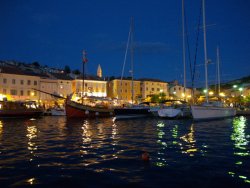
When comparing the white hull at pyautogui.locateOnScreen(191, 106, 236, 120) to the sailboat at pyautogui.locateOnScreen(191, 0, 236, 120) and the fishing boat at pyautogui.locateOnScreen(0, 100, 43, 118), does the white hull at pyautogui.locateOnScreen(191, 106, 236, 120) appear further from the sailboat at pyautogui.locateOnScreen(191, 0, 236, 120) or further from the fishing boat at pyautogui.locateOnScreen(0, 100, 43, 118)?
the fishing boat at pyautogui.locateOnScreen(0, 100, 43, 118)

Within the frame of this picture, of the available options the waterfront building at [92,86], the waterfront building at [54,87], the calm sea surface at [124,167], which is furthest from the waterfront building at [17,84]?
the calm sea surface at [124,167]

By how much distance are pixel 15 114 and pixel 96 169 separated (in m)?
40.4

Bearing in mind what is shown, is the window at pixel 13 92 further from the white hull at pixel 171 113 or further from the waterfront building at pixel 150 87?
the waterfront building at pixel 150 87

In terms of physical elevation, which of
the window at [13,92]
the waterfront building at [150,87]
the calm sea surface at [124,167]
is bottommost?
the calm sea surface at [124,167]

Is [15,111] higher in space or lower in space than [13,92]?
lower

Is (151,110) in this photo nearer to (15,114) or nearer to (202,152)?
(15,114)

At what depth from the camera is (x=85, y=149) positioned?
40.7 ft

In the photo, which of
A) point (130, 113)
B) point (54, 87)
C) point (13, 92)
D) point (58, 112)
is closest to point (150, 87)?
point (54, 87)

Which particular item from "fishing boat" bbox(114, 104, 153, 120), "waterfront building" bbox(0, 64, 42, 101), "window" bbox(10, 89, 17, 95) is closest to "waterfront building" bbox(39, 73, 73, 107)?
"waterfront building" bbox(0, 64, 42, 101)

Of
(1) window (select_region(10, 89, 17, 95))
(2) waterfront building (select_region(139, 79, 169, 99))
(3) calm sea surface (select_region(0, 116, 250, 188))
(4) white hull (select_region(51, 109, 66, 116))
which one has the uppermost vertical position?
(2) waterfront building (select_region(139, 79, 169, 99))

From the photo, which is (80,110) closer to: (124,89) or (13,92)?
(13,92)

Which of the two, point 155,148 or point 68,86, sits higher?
point 68,86


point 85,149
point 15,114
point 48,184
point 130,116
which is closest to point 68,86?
point 15,114

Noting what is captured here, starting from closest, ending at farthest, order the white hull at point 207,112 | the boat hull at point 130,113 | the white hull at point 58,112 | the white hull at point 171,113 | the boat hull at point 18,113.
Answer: the white hull at point 207,112 < the boat hull at point 130,113 < the white hull at point 171,113 < the boat hull at point 18,113 < the white hull at point 58,112
